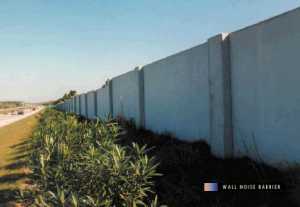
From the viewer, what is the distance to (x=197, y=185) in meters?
4.60

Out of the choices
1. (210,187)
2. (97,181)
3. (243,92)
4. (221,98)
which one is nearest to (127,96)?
(221,98)

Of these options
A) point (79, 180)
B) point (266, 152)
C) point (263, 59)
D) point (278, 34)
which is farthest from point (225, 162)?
point (79, 180)

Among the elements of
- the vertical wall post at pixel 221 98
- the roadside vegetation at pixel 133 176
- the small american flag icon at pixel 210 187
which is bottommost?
the small american flag icon at pixel 210 187

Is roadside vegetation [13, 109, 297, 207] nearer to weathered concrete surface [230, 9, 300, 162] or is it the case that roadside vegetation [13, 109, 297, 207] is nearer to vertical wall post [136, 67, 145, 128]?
weathered concrete surface [230, 9, 300, 162]

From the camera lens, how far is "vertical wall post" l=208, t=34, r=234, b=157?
18.1 ft

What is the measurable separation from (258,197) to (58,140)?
10.7ft

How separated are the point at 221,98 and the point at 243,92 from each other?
1.47ft

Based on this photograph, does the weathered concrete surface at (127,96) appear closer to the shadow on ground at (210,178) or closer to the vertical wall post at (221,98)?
the shadow on ground at (210,178)

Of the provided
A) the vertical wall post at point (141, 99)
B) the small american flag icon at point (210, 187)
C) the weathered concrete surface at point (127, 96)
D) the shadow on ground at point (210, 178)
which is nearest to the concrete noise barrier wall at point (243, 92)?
the shadow on ground at point (210, 178)

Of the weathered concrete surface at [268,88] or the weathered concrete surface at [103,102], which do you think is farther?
the weathered concrete surface at [103,102]

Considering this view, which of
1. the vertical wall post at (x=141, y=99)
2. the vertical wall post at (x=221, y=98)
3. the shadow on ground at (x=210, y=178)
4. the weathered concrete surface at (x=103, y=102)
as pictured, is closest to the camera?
the shadow on ground at (x=210, y=178)

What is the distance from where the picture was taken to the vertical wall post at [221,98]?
217 inches

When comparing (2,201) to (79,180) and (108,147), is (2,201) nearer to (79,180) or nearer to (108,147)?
(108,147)

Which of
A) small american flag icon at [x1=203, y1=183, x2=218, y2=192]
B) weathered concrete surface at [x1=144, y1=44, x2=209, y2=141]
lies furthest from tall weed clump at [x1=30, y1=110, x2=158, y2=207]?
weathered concrete surface at [x1=144, y1=44, x2=209, y2=141]
